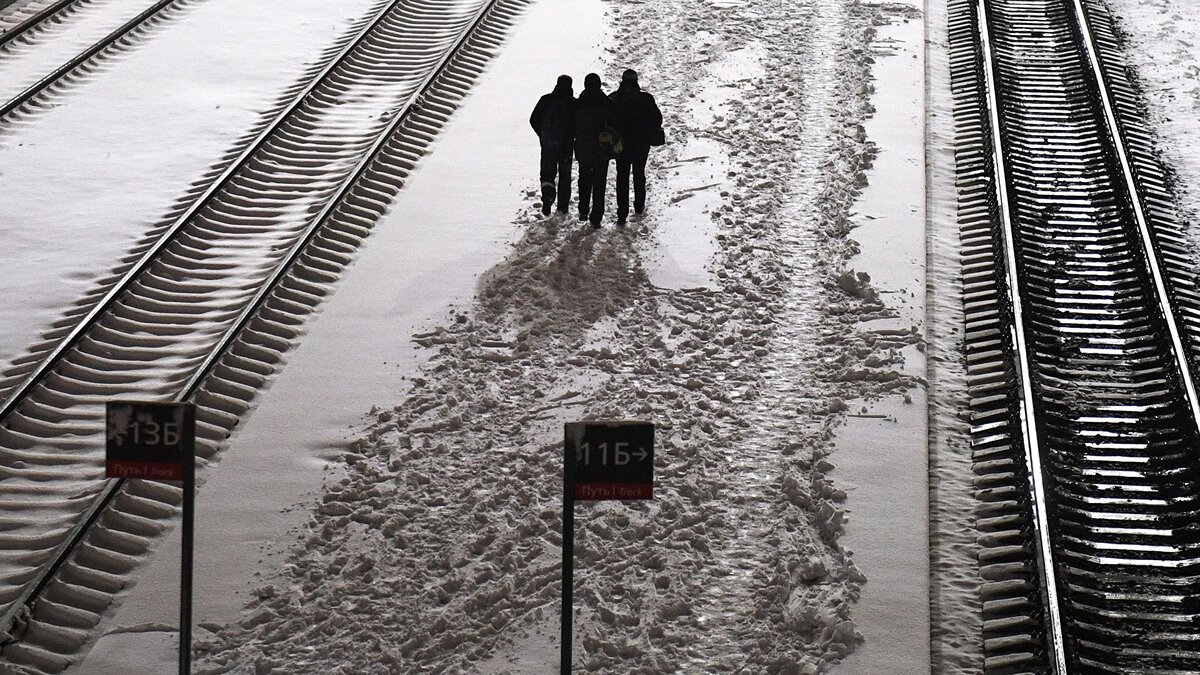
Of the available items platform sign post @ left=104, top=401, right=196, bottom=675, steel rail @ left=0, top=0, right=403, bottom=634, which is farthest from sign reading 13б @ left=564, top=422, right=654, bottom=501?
steel rail @ left=0, top=0, right=403, bottom=634

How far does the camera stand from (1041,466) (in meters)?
10.7

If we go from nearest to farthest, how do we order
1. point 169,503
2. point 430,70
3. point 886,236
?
1. point 169,503
2. point 886,236
3. point 430,70

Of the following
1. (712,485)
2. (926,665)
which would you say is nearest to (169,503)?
(712,485)

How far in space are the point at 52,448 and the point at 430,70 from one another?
1018cm

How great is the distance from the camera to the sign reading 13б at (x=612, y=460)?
6.89 m

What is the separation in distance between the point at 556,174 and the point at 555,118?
2.72 feet

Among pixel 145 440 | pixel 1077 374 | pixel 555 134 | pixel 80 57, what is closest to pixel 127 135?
pixel 80 57

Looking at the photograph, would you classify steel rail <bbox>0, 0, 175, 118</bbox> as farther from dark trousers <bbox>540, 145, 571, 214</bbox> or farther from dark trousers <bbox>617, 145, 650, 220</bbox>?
dark trousers <bbox>617, 145, 650, 220</bbox>

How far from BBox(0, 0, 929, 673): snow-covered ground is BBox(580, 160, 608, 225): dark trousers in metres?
0.25

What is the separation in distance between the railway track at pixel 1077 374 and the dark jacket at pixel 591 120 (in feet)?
12.9

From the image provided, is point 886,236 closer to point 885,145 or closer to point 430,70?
point 885,145

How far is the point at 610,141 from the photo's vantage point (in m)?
14.6

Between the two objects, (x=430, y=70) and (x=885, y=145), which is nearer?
(x=885, y=145)

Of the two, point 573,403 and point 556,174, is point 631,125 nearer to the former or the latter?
point 556,174
